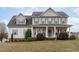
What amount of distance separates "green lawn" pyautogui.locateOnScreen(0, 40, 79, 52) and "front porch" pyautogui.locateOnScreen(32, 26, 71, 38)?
0.10 m

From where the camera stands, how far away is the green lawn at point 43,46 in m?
6.80

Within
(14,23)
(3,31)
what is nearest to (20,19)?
(14,23)

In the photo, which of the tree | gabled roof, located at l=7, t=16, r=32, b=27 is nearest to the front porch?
gabled roof, located at l=7, t=16, r=32, b=27

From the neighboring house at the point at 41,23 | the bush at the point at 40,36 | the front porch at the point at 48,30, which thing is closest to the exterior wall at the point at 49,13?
the neighboring house at the point at 41,23

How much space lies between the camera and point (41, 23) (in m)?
6.84

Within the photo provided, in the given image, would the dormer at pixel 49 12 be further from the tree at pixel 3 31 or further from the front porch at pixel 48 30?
the tree at pixel 3 31

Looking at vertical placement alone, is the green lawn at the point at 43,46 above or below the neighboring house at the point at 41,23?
below

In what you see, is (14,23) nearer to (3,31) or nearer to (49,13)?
(3,31)

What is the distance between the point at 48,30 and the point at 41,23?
Result: 0.15m

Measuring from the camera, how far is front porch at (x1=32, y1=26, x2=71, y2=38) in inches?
268

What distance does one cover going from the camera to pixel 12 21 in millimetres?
6801

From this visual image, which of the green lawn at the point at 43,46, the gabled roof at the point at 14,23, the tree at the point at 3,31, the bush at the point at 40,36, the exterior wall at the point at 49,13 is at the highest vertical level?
the exterior wall at the point at 49,13

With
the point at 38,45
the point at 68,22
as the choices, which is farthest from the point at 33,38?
the point at 68,22
